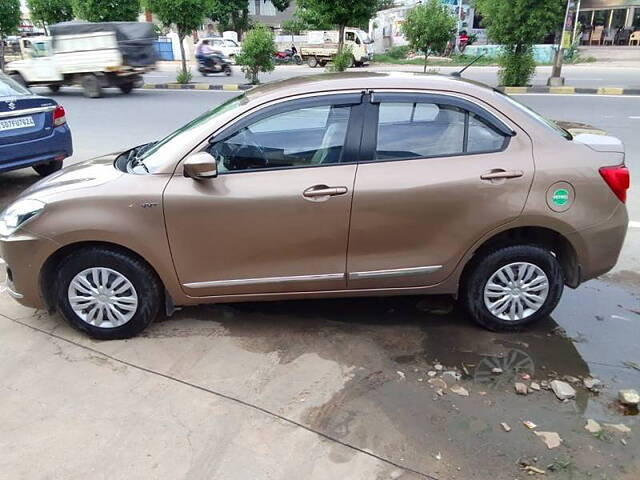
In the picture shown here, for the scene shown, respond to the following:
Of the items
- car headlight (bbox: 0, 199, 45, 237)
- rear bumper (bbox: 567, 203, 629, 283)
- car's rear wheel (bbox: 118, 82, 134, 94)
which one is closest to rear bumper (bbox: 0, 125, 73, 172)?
car headlight (bbox: 0, 199, 45, 237)

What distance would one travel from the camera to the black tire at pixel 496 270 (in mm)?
3471

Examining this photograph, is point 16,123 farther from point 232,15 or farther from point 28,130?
point 232,15

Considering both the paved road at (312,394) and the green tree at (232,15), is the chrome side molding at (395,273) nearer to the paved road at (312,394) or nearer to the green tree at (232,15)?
the paved road at (312,394)

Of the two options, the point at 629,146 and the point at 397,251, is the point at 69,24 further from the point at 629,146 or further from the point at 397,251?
the point at 397,251

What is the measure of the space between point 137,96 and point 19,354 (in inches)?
649

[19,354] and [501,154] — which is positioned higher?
[501,154]

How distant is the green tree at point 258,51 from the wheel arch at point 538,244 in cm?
1775

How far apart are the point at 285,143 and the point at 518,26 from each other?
15.5 metres

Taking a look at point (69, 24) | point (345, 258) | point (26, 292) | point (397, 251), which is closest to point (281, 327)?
point (345, 258)

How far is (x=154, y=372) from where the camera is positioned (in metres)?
3.25

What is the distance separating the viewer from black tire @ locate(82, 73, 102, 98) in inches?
706

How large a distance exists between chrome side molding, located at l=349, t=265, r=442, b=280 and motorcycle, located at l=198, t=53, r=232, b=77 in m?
25.5

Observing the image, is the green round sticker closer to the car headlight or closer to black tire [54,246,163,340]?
black tire [54,246,163,340]

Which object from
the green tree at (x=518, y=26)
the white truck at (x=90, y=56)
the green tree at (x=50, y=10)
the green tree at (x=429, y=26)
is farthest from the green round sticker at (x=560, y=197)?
the green tree at (x=50, y=10)
